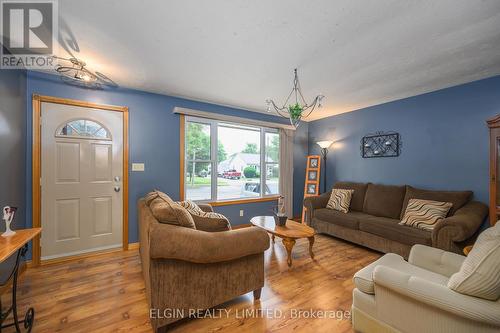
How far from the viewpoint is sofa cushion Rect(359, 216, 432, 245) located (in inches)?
95.2

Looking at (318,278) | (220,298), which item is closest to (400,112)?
(318,278)

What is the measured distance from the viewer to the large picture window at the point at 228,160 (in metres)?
3.62

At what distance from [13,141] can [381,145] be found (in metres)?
5.09

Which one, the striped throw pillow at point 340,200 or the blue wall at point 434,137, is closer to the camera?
the blue wall at point 434,137

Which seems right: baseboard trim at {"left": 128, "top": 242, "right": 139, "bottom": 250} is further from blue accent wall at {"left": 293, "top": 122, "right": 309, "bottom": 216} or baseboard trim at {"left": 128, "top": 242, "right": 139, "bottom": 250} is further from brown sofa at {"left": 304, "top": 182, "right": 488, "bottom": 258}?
blue accent wall at {"left": 293, "top": 122, "right": 309, "bottom": 216}

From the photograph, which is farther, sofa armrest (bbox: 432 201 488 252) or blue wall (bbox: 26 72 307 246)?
blue wall (bbox: 26 72 307 246)

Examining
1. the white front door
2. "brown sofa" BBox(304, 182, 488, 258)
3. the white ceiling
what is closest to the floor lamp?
"brown sofa" BBox(304, 182, 488, 258)

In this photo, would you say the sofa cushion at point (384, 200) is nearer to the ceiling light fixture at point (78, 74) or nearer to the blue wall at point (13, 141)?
the ceiling light fixture at point (78, 74)

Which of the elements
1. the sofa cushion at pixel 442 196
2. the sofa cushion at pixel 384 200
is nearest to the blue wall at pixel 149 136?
the sofa cushion at pixel 384 200

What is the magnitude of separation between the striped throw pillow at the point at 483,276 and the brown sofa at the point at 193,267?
1.25 meters

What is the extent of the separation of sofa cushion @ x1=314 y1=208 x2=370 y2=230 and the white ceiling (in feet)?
6.42

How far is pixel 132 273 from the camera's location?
7.76 feet

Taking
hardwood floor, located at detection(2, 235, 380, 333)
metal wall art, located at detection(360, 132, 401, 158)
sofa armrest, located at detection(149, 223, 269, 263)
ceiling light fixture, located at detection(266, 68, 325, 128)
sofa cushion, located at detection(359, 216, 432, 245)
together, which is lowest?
hardwood floor, located at detection(2, 235, 380, 333)

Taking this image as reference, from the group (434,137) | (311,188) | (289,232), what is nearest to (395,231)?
(289,232)
